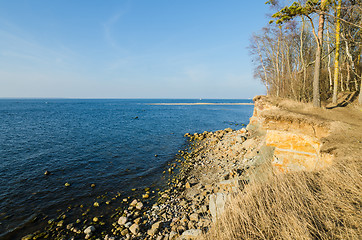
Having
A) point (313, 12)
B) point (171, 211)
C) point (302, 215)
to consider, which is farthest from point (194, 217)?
point (313, 12)

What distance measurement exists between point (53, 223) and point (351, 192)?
39.9ft

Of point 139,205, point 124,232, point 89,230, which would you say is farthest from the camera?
point 139,205

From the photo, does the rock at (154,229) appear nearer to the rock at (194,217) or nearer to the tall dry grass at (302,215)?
the rock at (194,217)

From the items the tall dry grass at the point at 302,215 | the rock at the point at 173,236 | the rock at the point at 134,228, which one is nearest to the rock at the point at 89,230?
the rock at the point at 134,228

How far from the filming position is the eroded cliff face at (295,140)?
8289 mm

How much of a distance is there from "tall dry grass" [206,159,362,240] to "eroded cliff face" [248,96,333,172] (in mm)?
3868

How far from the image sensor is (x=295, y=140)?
8875 millimetres

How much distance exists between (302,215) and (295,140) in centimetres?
656

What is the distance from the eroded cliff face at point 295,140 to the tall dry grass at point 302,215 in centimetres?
387

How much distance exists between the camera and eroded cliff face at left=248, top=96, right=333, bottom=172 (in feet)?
27.2

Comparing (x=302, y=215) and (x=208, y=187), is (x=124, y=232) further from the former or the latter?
(x=302, y=215)

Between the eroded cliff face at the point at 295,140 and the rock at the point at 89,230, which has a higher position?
the eroded cliff face at the point at 295,140

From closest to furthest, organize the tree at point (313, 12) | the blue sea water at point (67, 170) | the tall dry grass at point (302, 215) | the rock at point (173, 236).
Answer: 1. the tall dry grass at point (302, 215)
2. the rock at point (173, 236)
3. the blue sea water at point (67, 170)
4. the tree at point (313, 12)

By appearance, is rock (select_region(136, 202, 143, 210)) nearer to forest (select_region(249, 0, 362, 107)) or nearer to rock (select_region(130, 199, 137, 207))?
rock (select_region(130, 199, 137, 207))
